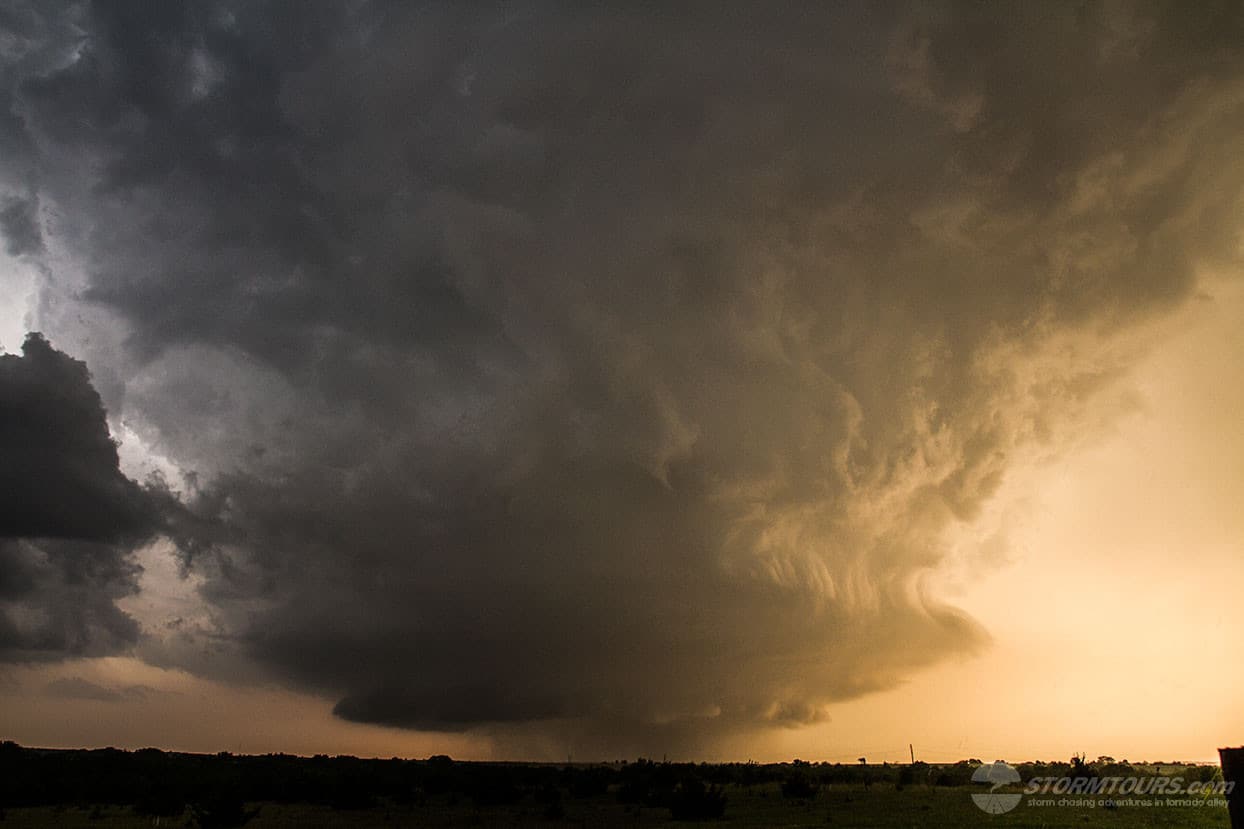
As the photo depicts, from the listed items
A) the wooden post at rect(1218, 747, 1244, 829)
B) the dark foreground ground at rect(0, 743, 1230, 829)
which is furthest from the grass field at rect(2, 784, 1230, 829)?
the wooden post at rect(1218, 747, 1244, 829)

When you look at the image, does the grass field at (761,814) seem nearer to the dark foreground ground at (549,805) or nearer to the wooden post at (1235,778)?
the dark foreground ground at (549,805)

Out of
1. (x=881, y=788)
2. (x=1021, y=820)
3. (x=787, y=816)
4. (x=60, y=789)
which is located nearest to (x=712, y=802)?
(x=787, y=816)

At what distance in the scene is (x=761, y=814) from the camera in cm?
5012

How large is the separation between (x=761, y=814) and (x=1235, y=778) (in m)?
43.9

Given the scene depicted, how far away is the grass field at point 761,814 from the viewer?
4138 cm

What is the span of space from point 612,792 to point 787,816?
29432mm

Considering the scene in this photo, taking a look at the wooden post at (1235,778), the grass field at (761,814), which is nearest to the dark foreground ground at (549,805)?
the grass field at (761,814)

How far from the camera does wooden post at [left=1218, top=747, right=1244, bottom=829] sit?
11.1m

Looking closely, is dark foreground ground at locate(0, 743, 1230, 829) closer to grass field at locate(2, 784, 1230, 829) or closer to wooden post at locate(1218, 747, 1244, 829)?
grass field at locate(2, 784, 1230, 829)

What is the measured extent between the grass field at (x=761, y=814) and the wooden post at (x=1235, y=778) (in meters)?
31.2

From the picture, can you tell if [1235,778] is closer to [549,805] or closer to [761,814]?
[761,814]

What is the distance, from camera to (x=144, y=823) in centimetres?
5238

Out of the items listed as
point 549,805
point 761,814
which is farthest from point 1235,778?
point 549,805

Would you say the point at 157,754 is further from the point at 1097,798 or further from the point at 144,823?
the point at 1097,798
